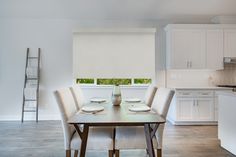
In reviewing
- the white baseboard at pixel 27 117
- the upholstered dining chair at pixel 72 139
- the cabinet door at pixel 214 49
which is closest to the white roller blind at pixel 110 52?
the white baseboard at pixel 27 117

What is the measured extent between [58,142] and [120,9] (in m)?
3.13

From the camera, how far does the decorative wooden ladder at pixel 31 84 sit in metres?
5.61

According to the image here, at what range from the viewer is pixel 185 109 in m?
5.12

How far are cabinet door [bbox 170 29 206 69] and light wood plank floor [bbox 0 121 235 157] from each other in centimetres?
144

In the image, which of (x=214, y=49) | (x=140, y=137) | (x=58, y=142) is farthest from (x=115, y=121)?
(x=214, y=49)

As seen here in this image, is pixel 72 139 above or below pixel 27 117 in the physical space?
above

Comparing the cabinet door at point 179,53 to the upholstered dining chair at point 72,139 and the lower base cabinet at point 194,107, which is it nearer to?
the lower base cabinet at point 194,107

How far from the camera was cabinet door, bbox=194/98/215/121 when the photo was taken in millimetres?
5129

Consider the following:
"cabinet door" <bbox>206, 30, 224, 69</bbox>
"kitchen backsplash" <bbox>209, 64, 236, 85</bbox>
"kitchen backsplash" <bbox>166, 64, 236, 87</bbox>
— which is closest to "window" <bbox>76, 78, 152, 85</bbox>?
"kitchen backsplash" <bbox>166, 64, 236, 87</bbox>

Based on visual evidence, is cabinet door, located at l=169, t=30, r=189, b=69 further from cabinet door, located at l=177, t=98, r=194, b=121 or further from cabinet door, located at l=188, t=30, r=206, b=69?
cabinet door, located at l=177, t=98, r=194, b=121

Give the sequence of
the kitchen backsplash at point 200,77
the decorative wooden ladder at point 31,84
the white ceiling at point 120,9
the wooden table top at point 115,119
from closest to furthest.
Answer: the wooden table top at point 115,119, the white ceiling at point 120,9, the decorative wooden ladder at point 31,84, the kitchen backsplash at point 200,77

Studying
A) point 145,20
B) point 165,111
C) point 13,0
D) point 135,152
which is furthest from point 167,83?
point 13,0

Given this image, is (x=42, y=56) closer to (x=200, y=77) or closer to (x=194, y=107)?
(x=194, y=107)

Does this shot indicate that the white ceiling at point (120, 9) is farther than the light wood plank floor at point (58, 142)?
Yes
